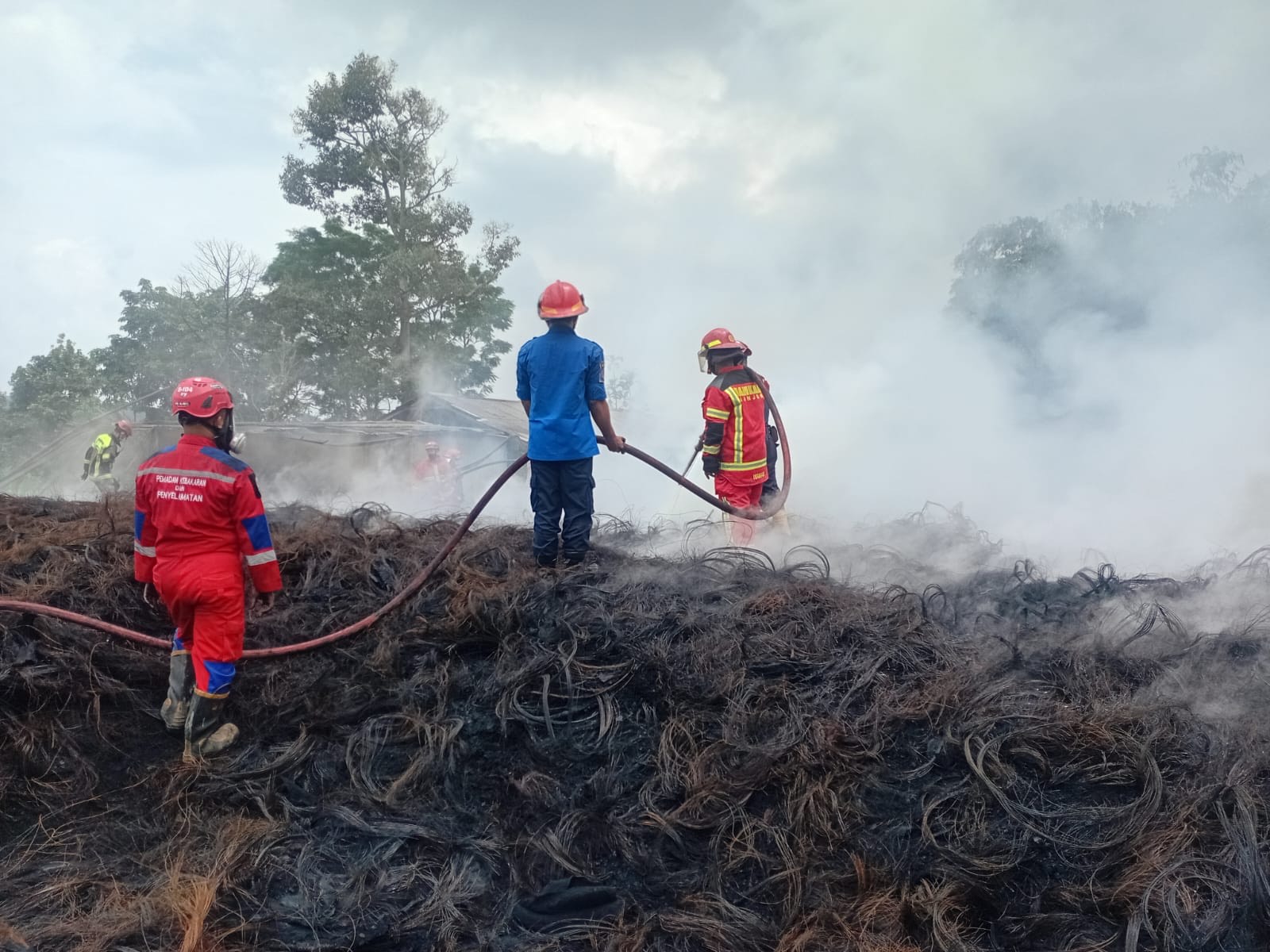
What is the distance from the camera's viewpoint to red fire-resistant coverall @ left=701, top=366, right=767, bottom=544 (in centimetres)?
768

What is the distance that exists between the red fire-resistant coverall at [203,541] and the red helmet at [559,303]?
2.26 metres

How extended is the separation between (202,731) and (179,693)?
27 centimetres

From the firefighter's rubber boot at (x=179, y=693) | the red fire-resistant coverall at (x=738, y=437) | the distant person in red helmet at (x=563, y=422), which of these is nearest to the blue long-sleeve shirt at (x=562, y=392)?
the distant person in red helmet at (x=563, y=422)

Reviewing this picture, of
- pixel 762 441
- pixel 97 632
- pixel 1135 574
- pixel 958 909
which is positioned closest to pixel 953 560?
pixel 1135 574

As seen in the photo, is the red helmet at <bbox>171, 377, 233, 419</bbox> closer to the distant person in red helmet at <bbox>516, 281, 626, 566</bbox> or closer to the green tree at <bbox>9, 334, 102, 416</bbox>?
the distant person in red helmet at <bbox>516, 281, 626, 566</bbox>

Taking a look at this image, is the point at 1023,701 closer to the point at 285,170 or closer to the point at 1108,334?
the point at 1108,334

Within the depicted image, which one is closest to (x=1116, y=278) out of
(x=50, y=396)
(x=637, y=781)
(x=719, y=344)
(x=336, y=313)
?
(x=719, y=344)

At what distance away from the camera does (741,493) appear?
7.91 meters

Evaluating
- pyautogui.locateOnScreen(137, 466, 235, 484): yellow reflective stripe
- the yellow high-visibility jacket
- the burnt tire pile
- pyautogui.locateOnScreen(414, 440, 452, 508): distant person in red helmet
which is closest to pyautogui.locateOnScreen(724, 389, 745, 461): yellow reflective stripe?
the burnt tire pile

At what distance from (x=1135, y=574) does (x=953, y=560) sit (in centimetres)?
146

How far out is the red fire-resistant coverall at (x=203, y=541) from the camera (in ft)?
14.6

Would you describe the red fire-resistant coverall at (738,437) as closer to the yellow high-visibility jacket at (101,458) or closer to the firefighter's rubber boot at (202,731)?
the firefighter's rubber boot at (202,731)

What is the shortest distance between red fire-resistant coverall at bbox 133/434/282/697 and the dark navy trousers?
6.16 feet

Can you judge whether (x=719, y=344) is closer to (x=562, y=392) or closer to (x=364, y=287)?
(x=562, y=392)
